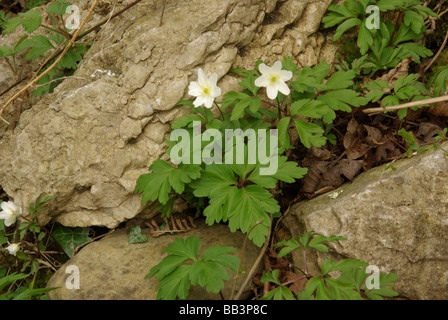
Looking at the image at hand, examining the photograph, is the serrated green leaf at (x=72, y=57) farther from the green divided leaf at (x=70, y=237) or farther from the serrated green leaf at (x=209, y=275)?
the serrated green leaf at (x=209, y=275)

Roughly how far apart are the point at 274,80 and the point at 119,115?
4.33 feet

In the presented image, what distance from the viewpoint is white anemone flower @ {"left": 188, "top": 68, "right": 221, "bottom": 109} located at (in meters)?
2.92

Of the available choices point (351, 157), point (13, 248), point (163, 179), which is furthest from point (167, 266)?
point (351, 157)

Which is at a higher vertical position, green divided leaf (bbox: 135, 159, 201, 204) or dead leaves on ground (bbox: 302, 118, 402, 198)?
green divided leaf (bbox: 135, 159, 201, 204)

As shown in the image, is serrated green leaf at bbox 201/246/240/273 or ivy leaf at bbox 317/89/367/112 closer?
serrated green leaf at bbox 201/246/240/273

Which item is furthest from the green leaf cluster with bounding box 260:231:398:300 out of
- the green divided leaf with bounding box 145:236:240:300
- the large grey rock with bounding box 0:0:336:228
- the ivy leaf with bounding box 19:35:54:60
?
the ivy leaf with bounding box 19:35:54:60

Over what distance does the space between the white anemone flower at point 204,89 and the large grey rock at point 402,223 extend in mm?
1185

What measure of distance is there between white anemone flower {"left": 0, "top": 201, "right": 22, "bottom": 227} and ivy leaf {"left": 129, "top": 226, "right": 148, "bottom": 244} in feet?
3.16

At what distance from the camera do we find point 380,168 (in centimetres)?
311

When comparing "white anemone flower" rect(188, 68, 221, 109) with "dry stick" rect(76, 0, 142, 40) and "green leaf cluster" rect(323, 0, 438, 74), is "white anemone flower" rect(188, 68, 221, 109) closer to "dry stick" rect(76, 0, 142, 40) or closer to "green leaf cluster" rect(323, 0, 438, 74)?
"dry stick" rect(76, 0, 142, 40)

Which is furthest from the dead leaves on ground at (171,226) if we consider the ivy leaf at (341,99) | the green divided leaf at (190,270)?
the ivy leaf at (341,99)

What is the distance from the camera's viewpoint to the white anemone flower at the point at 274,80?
2.88m

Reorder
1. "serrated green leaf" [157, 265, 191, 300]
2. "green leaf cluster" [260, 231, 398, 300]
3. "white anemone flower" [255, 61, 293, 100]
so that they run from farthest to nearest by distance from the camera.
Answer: "white anemone flower" [255, 61, 293, 100] → "serrated green leaf" [157, 265, 191, 300] → "green leaf cluster" [260, 231, 398, 300]
